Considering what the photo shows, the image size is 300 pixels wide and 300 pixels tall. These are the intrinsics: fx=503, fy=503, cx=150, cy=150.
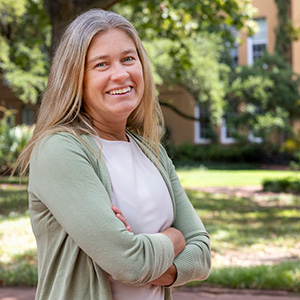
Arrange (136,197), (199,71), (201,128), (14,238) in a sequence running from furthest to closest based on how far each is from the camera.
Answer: (201,128)
(199,71)
(14,238)
(136,197)

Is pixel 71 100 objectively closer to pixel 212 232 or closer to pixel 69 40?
pixel 69 40

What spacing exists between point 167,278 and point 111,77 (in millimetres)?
734

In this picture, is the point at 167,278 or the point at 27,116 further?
Result: the point at 27,116

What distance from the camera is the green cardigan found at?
157cm

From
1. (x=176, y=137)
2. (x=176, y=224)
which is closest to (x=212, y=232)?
(x=176, y=224)

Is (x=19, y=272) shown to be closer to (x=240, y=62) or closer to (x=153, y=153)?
(x=153, y=153)

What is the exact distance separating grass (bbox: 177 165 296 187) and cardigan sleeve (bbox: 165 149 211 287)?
41.5ft

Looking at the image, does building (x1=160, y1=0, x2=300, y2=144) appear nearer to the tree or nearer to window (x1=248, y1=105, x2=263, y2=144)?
window (x1=248, y1=105, x2=263, y2=144)

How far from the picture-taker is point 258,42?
84.9 ft

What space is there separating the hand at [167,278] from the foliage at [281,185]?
12.4m

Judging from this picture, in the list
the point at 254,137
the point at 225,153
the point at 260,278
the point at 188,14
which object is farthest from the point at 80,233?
the point at 225,153

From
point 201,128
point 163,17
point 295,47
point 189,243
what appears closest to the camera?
point 189,243

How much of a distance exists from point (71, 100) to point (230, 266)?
4750 millimetres

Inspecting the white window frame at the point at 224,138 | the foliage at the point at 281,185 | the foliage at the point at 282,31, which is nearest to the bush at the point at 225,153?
the white window frame at the point at 224,138
